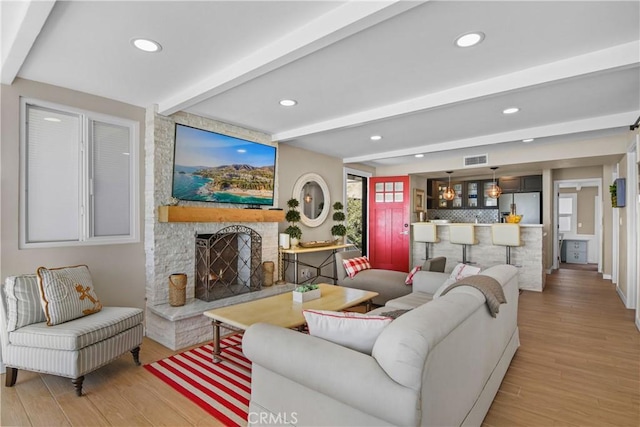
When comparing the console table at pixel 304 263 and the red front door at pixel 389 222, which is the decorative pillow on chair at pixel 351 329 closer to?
the console table at pixel 304 263

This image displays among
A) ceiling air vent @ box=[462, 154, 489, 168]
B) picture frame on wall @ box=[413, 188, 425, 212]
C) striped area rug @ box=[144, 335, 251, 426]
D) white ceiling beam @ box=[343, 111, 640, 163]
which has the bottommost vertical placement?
striped area rug @ box=[144, 335, 251, 426]

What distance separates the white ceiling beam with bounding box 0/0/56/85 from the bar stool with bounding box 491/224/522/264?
6075 millimetres

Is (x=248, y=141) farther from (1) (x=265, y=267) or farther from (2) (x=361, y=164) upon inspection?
(2) (x=361, y=164)

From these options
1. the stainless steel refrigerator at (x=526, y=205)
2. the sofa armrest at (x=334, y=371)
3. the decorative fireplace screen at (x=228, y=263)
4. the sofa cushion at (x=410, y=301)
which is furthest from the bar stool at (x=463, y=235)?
the sofa armrest at (x=334, y=371)

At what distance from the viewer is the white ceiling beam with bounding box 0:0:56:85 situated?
1.76m

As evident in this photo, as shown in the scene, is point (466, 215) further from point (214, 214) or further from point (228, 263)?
point (214, 214)

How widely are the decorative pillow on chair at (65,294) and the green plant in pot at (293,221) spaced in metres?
2.57

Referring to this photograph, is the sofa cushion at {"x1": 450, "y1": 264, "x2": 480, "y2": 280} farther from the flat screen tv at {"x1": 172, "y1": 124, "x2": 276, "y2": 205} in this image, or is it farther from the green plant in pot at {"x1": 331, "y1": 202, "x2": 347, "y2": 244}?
the green plant in pot at {"x1": 331, "y1": 202, "x2": 347, "y2": 244}

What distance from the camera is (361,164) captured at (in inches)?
273

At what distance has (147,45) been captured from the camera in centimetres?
225

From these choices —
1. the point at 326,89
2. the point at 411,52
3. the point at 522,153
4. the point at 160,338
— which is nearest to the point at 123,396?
the point at 160,338

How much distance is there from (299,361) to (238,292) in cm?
265

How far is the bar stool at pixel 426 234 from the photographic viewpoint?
6414 mm

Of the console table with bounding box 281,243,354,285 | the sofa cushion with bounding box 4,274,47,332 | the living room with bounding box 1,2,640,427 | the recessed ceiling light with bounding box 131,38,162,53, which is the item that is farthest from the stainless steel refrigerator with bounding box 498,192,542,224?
the sofa cushion with bounding box 4,274,47,332
